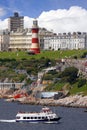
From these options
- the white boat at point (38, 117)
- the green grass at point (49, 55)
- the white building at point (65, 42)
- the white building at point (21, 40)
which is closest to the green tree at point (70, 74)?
the green grass at point (49, 55)

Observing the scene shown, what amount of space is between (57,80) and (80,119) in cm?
3511

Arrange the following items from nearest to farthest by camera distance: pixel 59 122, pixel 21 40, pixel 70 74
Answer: pixel 59 122 → pixel 70 74 → pixel 21 40

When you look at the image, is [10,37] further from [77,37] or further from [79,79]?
[79,79]

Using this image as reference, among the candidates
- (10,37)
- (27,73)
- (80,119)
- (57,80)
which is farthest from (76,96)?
(10,37)

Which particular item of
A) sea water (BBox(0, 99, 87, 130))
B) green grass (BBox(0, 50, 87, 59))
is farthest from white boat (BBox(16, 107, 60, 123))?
green grass (BBox(0, 50, 87, 59))

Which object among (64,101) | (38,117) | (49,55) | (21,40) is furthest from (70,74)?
(21,40)

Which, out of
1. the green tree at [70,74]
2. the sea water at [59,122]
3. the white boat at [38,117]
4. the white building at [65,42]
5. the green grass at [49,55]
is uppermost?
the white building at [65,42]

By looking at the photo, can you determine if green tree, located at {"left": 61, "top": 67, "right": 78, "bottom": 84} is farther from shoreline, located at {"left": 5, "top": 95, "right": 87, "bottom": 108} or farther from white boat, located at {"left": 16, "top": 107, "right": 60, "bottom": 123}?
white boat, located at {"left": 16, "top": 107, "right": 60, "bottom": 123}

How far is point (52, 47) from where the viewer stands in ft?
602

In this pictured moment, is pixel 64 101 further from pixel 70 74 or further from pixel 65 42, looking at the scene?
pixel 65 42

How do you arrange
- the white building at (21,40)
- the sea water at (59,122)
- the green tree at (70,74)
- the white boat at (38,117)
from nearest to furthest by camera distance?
the sea water at (59,122) < the white boat at (38,117) < the green tree at (70,74) < the white building at (21,40)

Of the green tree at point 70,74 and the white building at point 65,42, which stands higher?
the white building at point 65,42

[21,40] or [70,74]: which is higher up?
[21,40]

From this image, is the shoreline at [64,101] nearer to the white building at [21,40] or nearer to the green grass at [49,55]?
the green grass at [49,55]
